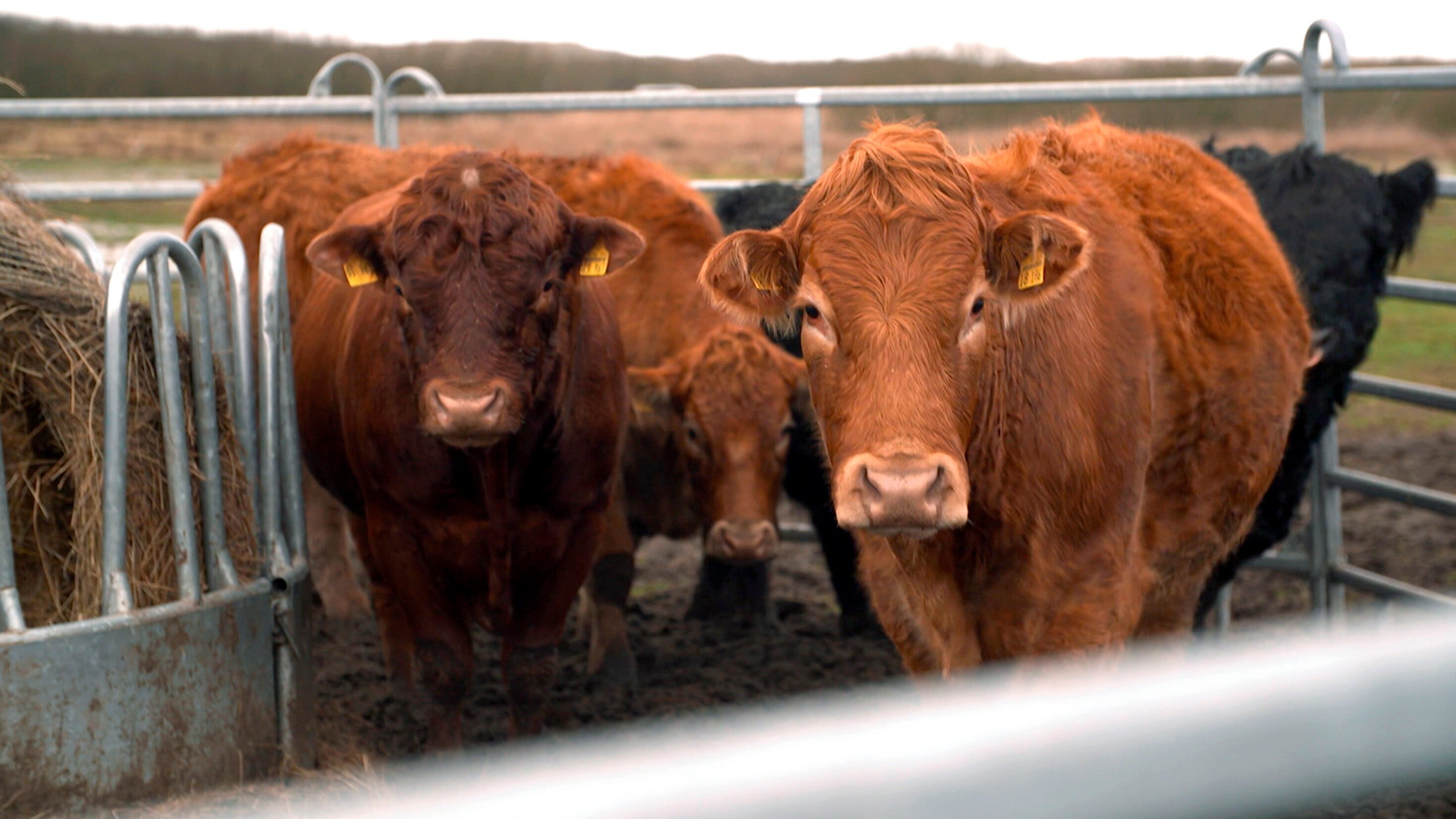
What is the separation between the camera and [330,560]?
6.25 m

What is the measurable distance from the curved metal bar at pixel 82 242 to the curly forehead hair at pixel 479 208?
1190mm

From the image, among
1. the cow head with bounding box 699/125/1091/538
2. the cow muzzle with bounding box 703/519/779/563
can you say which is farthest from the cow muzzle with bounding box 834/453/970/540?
the cow muzzle with bounding box 703/519/779/563

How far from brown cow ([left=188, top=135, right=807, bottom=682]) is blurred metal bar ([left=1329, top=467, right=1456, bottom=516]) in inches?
92.4

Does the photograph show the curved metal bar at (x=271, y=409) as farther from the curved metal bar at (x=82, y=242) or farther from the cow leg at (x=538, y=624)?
the curved metal bar at (x=82, y=242)

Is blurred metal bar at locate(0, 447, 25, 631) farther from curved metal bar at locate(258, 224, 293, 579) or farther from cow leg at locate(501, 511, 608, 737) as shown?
cow leg at locate(501, 511, 608, 737)

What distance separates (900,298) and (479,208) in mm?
1562

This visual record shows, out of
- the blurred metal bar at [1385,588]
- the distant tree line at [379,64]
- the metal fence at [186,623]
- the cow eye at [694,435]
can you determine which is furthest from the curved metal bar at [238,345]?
the distant tree line at [379,64]

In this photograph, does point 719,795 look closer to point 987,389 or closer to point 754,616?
point 987,389

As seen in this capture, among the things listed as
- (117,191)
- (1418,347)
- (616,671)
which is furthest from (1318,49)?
(1418,347)

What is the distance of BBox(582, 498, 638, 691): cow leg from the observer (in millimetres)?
5133

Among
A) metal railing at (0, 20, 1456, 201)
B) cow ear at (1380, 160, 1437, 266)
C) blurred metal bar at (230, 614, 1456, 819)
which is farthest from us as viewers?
metal railing at (0, 20, 1456, 201)

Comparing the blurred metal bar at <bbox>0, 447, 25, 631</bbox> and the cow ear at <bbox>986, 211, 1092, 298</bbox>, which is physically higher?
the cow ear at <bbox>986, 211, 1092, 298</bbox>

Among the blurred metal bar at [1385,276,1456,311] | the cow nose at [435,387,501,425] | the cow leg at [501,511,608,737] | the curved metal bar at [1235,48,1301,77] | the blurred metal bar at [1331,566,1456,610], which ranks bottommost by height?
the blurred metal bar at [1331,566,1456,610]

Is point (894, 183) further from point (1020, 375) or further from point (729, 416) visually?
point (729, 416)
